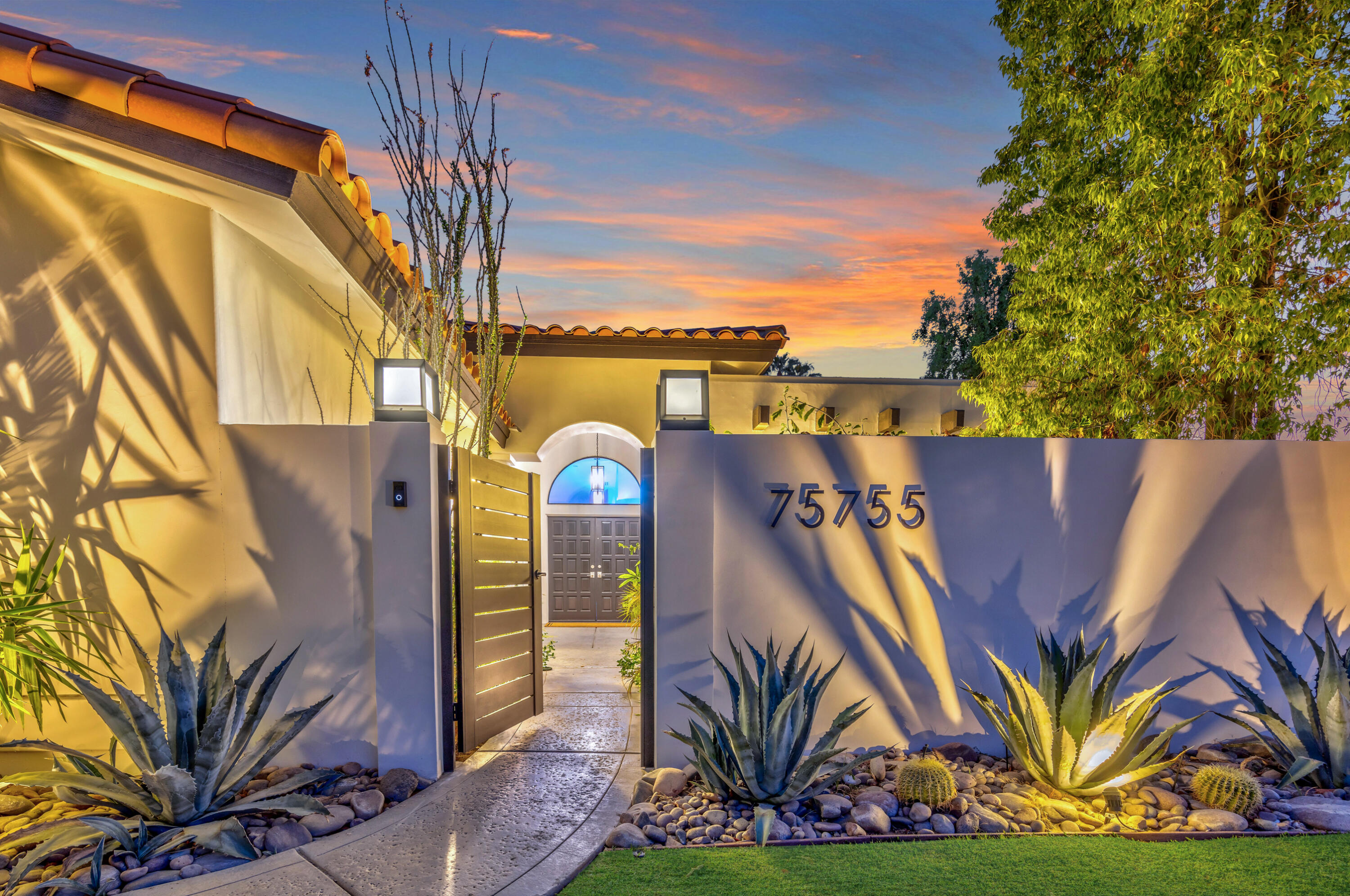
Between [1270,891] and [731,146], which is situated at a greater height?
[731,146]

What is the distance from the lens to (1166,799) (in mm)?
3506

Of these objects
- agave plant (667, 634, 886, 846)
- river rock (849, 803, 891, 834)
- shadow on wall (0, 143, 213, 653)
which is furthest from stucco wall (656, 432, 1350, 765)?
shadow on wall (0, 143, 213, 653)

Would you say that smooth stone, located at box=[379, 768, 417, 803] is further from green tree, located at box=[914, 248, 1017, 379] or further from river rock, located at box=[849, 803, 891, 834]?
green tree, located at box=[914, 248, 1017, 379]

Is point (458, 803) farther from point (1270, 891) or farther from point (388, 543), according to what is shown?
point (1270, 891)

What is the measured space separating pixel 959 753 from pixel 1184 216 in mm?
5456

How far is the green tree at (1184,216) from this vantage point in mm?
5320

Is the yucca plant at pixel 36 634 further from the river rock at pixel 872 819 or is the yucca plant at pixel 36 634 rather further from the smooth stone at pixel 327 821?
the river rock at pixel 872 819

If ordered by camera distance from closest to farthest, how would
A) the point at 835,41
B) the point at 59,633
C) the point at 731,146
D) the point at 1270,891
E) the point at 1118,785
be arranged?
the point at 1270,891, the point at 1118,785, the point at 59,633, the point at 835,41, the point at 731,146

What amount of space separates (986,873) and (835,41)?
9.60 m

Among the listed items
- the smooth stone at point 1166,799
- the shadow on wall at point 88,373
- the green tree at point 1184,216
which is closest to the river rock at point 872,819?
the smooth stone at point 1166,799

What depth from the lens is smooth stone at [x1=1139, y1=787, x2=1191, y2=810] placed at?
3.48 m

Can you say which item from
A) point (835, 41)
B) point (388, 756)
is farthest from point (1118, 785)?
point (835, 41)

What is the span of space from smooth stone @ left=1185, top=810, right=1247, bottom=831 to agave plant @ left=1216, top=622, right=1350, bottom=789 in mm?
551

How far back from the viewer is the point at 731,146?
9.74 meters
